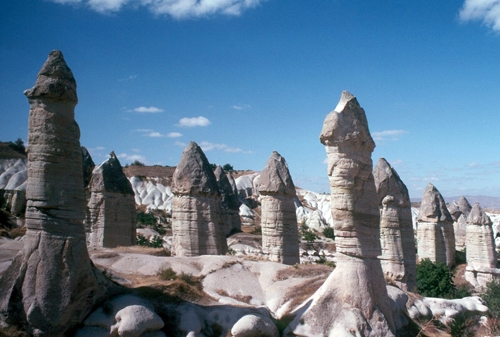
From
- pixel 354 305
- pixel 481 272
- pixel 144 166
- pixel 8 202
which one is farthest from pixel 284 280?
pixel 144 166

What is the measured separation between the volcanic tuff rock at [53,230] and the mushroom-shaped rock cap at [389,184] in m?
10.9

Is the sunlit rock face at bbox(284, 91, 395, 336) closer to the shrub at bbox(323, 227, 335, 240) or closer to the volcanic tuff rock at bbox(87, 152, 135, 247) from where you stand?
the volcanic tuff rock at bbox(87, 152, 135, 247)

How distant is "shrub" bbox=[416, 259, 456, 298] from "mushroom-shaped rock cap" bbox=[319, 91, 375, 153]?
11.1 meters

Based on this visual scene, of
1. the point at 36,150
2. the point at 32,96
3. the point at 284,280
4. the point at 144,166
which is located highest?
the point at 144,166

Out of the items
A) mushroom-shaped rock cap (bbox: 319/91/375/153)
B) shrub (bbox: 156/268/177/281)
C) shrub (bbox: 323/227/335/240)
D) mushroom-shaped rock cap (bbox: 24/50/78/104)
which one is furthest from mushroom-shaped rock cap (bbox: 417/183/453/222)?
mushroom-shaped rock cap (bbox: 24/50/78/104)

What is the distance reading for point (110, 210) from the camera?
18.0m

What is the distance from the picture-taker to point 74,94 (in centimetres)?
941

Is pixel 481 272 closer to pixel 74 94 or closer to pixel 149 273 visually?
pixel 149 273

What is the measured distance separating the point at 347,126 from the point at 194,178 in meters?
7.10

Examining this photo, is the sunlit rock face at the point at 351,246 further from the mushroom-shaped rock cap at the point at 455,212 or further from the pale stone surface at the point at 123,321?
the mushroom-shaped rock cap at the point at 455,212

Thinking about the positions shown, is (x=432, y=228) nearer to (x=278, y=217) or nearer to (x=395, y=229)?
(x=395, y=229)

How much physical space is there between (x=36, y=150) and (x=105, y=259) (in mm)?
4448

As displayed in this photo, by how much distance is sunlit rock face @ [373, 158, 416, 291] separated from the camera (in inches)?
671

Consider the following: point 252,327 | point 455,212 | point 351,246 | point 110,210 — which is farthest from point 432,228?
point 252,327
